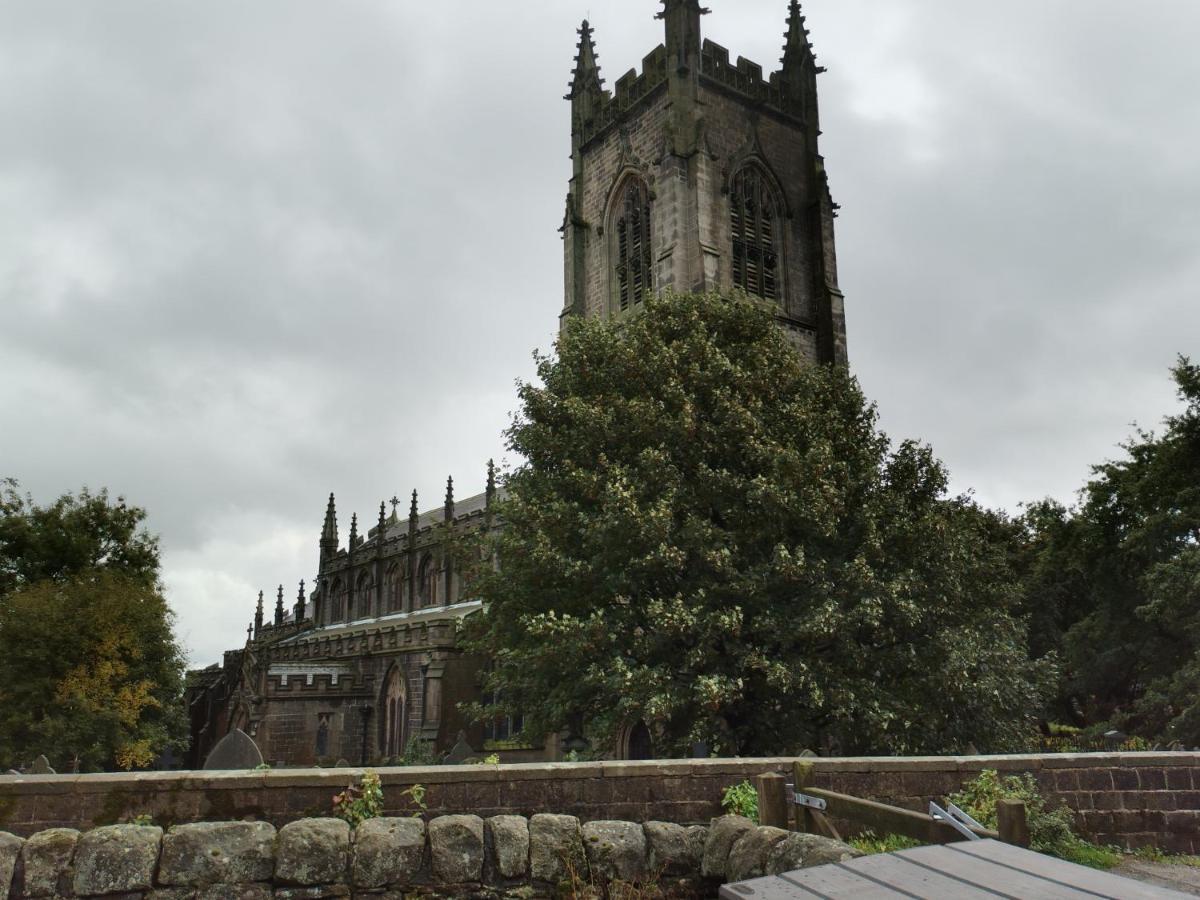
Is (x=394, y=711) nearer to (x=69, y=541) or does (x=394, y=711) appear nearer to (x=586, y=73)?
(x=69, y=541)

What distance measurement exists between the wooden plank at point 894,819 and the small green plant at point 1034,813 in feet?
9.20

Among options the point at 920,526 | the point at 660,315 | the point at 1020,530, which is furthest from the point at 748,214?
the point at 920,526

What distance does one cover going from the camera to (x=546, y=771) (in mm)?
8508

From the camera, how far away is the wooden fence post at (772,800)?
24.8 ft

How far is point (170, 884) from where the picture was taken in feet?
22.8

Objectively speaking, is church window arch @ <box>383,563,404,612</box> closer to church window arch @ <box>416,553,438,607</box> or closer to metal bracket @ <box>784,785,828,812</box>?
church window arch @ <box>416,553,438,607</box>

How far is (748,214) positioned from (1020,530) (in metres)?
17.2

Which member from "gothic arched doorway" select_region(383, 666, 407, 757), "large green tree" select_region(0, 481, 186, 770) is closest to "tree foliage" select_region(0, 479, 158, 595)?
"large green tree" select_region(0, 481, 186, 770)

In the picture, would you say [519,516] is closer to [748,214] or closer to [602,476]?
[602,476]

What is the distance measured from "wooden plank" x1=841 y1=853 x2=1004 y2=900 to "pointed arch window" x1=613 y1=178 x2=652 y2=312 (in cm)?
3802

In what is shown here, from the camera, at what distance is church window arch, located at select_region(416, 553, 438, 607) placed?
5716cm

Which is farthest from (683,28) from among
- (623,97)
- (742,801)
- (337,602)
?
(337,602)

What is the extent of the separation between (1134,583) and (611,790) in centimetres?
2858

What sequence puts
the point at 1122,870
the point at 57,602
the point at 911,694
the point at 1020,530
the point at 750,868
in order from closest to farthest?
the point at 750,868, the point at 1122,870, the point at 911,694, the point at 57,602, the point at 1020,530
